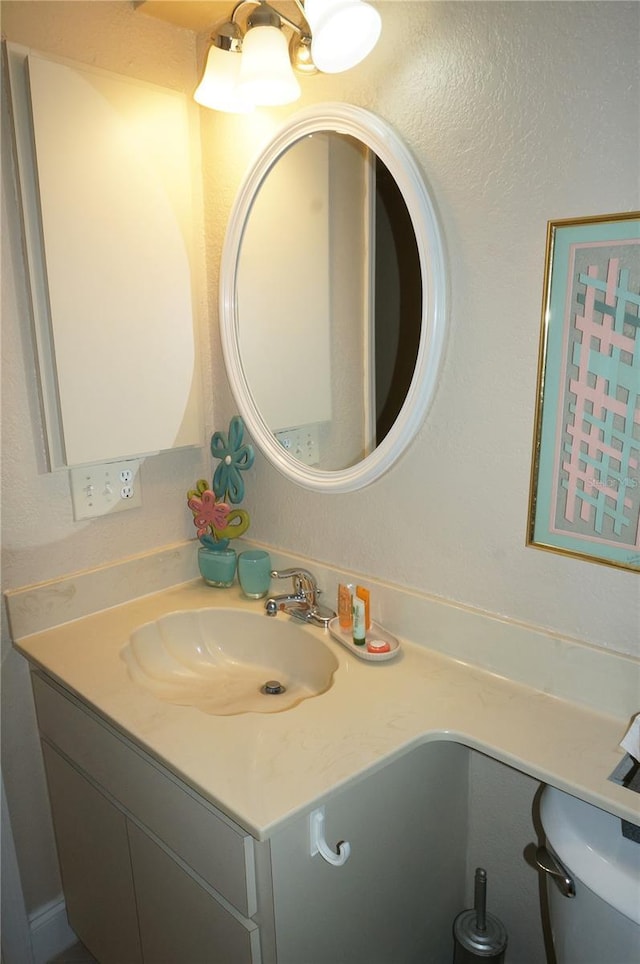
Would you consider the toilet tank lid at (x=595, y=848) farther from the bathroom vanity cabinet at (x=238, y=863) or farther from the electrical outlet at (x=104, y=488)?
the electrical outlet at (x=104, y=488)

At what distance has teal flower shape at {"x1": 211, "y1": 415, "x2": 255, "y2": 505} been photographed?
1.56 meters

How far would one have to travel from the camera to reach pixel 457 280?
114 centimetres

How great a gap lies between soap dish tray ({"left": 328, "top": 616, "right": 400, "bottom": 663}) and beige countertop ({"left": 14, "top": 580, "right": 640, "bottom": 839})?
0.02 meters

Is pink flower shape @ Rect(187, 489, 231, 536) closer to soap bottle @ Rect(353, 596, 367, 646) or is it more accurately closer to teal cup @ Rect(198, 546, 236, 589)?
teal cup @ Rect(198, 546, 236, 589)

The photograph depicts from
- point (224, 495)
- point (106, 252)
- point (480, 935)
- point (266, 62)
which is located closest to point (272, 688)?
point (224, 495)

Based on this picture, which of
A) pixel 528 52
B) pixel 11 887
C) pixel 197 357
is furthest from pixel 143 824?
pixel 528 52

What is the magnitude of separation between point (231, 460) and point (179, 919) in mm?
908

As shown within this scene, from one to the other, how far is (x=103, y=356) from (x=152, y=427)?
0.64 feet

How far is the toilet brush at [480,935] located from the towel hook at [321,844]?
42 cm

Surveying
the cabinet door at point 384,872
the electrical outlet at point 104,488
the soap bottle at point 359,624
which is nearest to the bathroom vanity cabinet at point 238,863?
the cabinet door at point 384,872

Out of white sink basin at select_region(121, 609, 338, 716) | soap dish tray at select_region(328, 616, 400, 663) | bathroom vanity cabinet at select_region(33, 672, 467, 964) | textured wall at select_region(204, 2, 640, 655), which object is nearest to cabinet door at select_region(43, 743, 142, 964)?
bathroom vanity cabinet at select_region(33, 672, 467, 964)

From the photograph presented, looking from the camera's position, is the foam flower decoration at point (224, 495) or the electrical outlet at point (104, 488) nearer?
the electrical outlet at point (104, 488)

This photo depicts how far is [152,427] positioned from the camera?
1507 millimetres

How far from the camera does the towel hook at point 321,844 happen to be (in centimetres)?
97
